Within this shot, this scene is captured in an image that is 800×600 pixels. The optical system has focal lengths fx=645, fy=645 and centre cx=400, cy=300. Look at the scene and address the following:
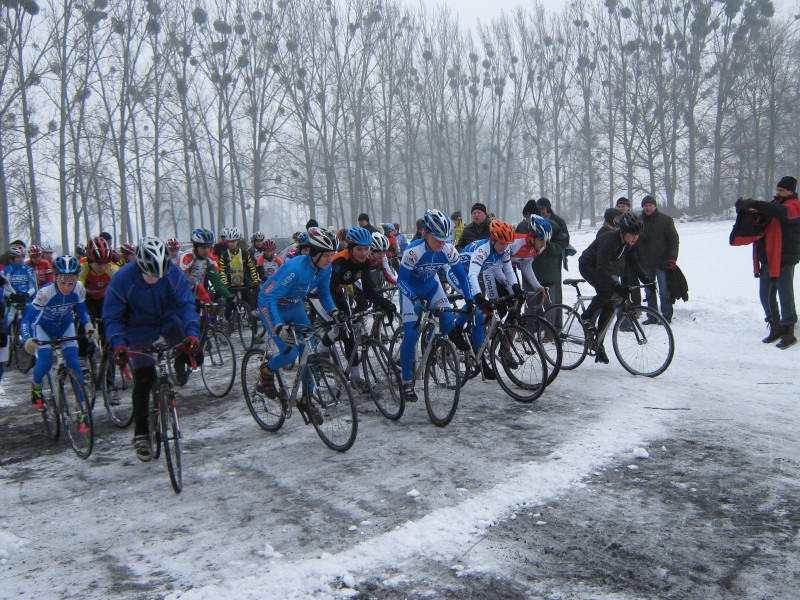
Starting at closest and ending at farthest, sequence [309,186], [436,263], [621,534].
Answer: [621,534] → [436,263] → [309,186]

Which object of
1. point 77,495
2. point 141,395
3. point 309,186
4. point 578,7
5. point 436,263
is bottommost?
point 77,495

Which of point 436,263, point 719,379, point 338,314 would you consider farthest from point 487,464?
point 719,379

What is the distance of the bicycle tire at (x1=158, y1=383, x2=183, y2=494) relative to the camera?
200 inches

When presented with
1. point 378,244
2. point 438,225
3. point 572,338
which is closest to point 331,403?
point 438,225

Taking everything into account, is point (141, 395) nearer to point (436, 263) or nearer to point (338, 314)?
point (338, 314)

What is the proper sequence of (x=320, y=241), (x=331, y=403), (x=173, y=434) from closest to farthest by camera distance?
(x=173, y=434) → (x=331, y=403) → (x=320, y=241)

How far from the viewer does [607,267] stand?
26.9ft

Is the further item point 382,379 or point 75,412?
point 382,379

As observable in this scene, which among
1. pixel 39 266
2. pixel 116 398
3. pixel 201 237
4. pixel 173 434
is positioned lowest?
pixel 116 398

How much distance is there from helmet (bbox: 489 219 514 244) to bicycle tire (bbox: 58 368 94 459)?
485cm

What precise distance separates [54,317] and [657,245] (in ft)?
29.3

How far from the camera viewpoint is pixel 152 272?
525 cm

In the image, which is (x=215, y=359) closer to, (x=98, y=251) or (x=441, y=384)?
(x=98, y=251)

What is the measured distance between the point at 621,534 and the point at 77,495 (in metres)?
4.18
